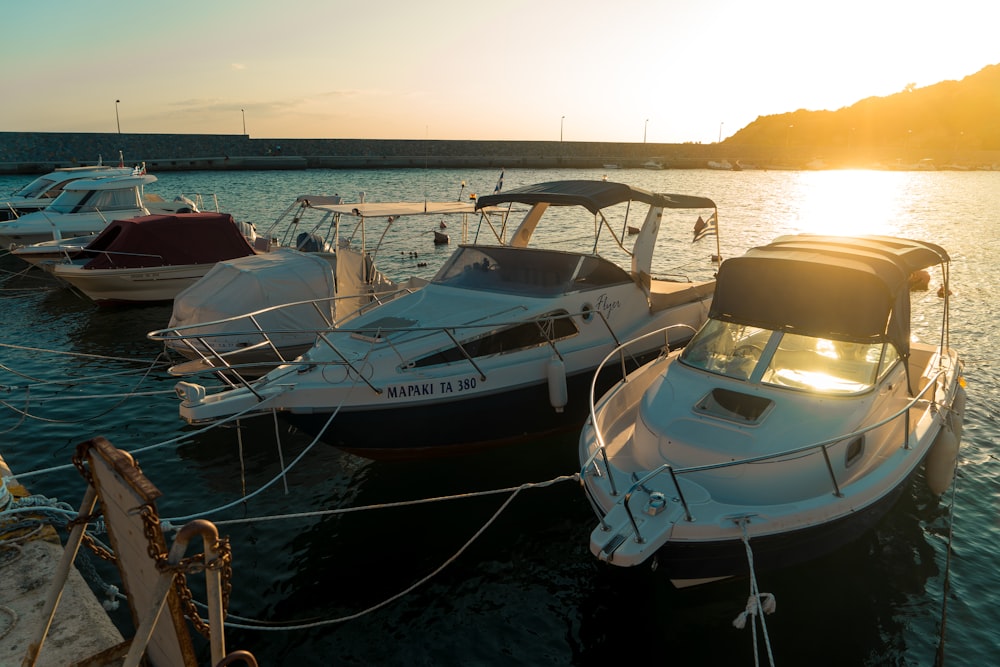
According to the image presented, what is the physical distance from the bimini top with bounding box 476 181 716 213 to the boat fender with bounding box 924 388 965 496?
567 centimetres

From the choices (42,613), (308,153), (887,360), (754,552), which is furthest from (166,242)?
(308,153)

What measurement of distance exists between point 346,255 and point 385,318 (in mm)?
5060

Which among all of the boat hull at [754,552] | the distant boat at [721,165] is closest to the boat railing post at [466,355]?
the boat hull at [754,552]

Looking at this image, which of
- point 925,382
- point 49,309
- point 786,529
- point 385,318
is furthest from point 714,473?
point 49,309

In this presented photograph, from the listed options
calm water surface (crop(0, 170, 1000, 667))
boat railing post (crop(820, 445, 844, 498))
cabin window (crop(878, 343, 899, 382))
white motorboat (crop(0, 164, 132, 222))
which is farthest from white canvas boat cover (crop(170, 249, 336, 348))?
white motorboat (crop(0, 164, 132, 222))

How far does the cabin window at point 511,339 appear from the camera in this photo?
909 centimetres

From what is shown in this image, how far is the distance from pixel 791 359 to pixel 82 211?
1061 inches

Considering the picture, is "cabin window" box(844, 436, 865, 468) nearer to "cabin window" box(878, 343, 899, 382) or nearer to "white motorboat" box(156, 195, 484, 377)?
"cabin window" box(878, 343, 899, 382)

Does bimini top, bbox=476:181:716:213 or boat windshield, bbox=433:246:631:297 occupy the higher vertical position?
bimini top, bbox=476:181:716:213

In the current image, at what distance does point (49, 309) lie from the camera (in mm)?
19859

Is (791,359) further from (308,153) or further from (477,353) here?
(308,153)

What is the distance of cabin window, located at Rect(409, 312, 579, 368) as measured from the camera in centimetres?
909

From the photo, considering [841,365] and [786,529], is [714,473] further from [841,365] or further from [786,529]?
[841,365]

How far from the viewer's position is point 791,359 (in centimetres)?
762
